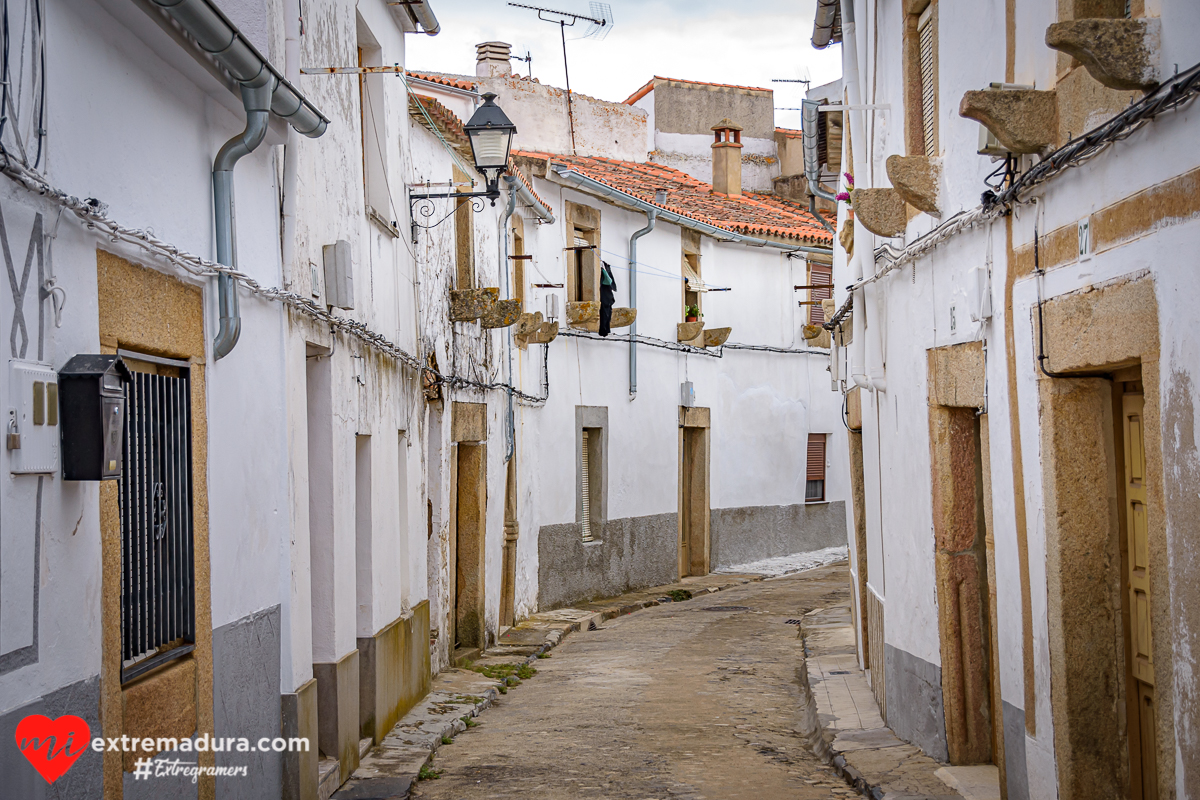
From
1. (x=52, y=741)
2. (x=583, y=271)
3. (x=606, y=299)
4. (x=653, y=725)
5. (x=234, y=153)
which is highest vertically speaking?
(x=583, y=271)

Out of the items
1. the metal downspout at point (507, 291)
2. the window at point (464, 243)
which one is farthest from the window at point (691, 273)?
the window at point (464, 243)

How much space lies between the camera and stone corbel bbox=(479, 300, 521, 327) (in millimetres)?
13086

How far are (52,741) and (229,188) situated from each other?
283 centimetres

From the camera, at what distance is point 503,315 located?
43.2 ft

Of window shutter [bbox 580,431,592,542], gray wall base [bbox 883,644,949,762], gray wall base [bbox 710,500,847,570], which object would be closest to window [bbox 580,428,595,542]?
window shutter [bbox 580,431,592,542]

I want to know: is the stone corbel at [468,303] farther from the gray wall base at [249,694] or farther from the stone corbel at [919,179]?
the gray wall base at [249,694]

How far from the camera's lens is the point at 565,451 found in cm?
1738

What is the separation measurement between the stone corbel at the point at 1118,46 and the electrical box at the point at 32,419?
366 cm

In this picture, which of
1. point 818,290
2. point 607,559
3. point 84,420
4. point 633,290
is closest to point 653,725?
point 84,420

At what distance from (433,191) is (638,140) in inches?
539

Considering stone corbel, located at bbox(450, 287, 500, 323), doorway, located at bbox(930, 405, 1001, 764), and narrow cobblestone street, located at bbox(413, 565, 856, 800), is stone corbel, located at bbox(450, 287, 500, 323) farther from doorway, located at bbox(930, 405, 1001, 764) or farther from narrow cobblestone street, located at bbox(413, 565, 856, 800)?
doorway, located at bbox(930, 405, 1001, 764)

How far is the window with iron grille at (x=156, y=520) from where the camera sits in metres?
4.91

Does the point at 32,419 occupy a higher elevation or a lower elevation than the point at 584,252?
lower

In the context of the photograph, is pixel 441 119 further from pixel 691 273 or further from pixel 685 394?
pixel 691 273
